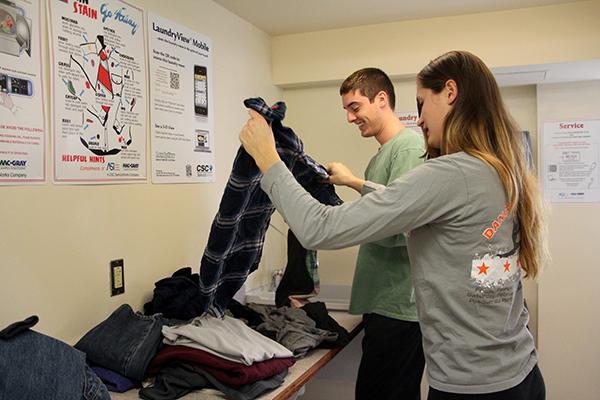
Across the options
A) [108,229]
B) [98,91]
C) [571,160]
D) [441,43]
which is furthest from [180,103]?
[571,160]

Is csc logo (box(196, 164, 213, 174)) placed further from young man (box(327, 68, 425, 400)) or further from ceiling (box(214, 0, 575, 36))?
ceiling (box(214, 0, 575, 36))

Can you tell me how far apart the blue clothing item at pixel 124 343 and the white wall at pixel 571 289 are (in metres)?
2.14

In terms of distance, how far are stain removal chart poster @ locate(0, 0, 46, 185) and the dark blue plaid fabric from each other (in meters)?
0.54

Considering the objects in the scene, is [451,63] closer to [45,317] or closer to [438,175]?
[438,175]

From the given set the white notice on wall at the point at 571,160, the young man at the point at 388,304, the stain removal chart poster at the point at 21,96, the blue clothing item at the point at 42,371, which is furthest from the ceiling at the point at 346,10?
the blue clothing item at the point at 42,371

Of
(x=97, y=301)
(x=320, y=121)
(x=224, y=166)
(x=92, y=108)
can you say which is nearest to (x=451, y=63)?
(x=92, y=108)

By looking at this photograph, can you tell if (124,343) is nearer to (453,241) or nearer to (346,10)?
(453,241)

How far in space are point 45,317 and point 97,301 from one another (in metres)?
0.21

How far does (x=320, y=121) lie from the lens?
123 inches

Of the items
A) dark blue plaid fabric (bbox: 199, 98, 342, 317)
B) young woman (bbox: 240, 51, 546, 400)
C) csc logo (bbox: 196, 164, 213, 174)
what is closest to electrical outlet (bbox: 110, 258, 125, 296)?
dark blue plaid fabric (bbox: 199, 98, 342, 317)

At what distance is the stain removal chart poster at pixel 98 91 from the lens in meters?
1.62

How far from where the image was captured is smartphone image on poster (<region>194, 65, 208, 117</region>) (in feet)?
7.47

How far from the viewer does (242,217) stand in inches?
70.6

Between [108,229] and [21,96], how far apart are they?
511mm
